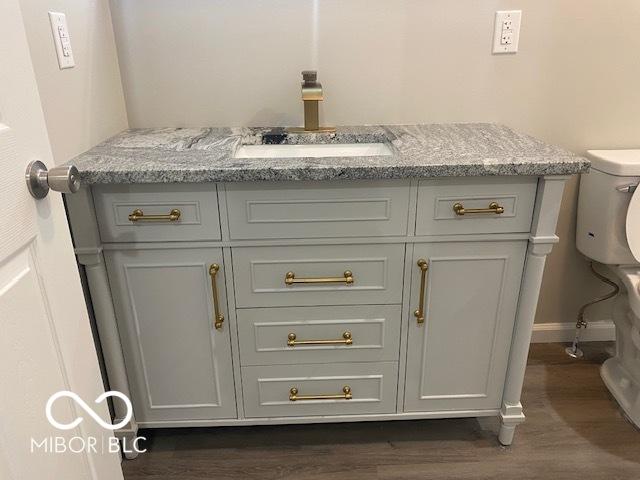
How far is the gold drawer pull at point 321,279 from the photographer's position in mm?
1265

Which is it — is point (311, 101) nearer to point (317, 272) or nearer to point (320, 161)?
point (320, 161)

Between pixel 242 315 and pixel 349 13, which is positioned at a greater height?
pixel 349 13

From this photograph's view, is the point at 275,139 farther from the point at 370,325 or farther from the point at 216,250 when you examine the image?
the point at 370,325

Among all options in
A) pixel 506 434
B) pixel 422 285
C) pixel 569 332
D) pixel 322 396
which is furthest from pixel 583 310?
pixel 322 396

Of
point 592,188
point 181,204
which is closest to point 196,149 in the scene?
point 181,204

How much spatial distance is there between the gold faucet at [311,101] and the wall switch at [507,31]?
1.93ft

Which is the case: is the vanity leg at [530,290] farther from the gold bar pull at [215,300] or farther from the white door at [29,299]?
the white door at [29,299]

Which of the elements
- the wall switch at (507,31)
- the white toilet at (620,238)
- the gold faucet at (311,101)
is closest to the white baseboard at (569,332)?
the white toilet at (620,238)

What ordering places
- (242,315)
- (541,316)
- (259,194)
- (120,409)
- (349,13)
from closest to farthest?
(259,194) < (242,315) < (120,409) < (349,13) < (541,316)

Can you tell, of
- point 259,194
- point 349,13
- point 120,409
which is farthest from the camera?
point 349,13

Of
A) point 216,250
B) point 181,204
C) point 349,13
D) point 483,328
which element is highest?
point 349,13

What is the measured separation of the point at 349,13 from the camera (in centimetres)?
152

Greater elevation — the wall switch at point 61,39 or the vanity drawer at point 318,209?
the wall switch at point 61,39

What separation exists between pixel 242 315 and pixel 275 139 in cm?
56
